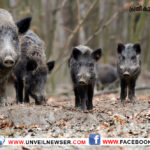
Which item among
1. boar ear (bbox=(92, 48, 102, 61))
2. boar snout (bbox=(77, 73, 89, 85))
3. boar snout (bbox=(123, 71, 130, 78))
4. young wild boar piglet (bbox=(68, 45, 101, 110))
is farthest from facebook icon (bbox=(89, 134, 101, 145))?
boar snout (bbox=(123, 71, 130, 78))

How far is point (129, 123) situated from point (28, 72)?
10.7ft

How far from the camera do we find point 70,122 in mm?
7230

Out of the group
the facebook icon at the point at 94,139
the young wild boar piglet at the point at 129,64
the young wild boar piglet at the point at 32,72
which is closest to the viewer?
the facebook icon at the point at 94,139

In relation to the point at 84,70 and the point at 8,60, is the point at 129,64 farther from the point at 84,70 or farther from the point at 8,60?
the point at 8,60

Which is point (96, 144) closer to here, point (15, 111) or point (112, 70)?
point (15, 111)

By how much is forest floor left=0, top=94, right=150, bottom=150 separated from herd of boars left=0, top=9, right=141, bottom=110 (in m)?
0.65

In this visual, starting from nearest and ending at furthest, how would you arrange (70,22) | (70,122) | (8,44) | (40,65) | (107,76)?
(70,122), (8,44), (40,65), (70,22), (107,76)

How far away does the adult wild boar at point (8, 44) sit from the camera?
7.07m

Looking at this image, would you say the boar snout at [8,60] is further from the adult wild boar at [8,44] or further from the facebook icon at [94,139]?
the facebook icon at [94,139]

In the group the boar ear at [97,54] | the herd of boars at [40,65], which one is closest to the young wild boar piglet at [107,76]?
the herd of boars at [40,65]

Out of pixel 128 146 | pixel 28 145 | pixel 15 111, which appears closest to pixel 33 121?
pixel 15 111

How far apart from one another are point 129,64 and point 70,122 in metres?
2.58

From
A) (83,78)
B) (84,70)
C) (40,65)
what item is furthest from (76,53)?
(40,65)

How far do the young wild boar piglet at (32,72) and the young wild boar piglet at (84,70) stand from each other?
1346mm
